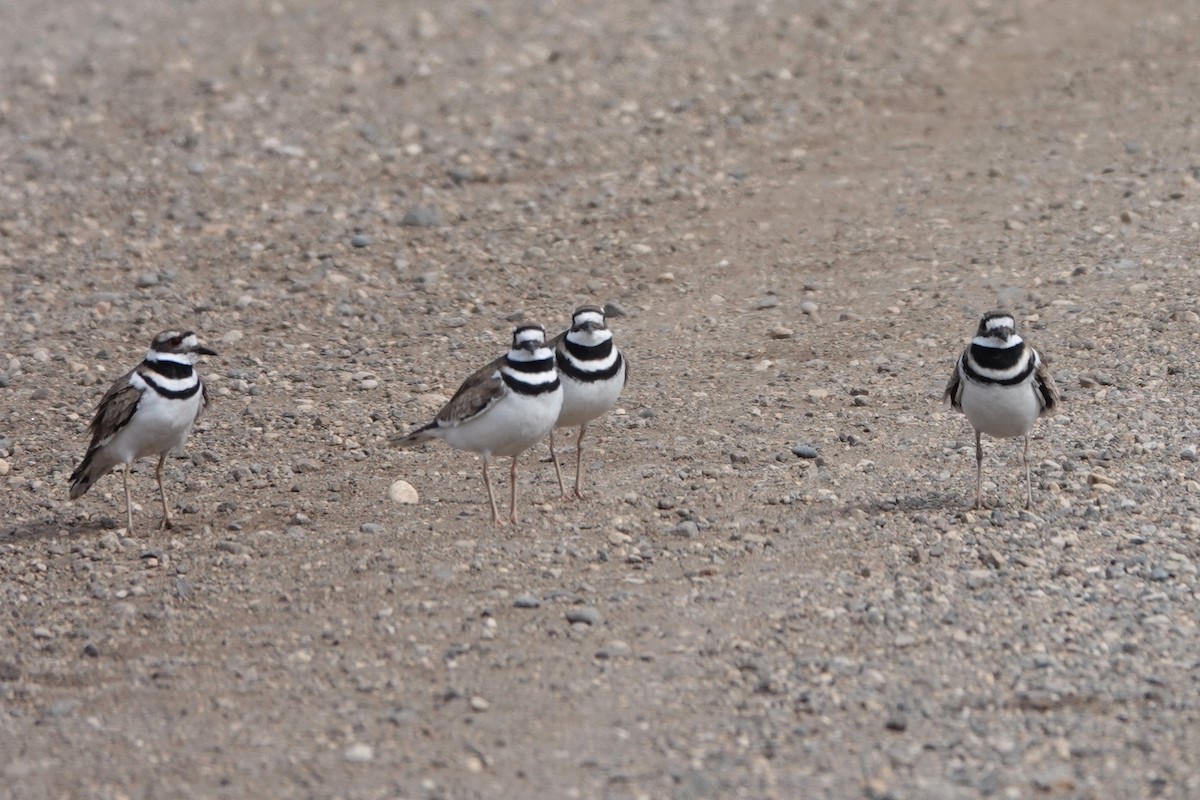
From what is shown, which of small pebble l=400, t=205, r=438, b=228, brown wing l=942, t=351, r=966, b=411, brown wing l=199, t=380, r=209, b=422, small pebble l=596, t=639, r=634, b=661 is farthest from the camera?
small pebble l=400, t=205, r=438, b=228

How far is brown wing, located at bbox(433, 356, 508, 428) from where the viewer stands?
7453 millimetres

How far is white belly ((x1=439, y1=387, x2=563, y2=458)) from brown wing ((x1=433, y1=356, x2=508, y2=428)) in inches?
1.2

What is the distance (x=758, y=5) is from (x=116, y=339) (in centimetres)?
766

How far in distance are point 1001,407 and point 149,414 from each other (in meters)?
3.91

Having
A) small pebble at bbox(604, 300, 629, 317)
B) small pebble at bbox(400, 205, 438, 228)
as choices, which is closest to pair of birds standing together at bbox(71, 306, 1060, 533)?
small pebble at bbox(604, 300, 629, 317)

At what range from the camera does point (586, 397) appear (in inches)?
308

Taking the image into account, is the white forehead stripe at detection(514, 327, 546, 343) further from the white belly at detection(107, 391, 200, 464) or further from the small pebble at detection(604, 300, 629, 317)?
the small pebble at detection(604, 300, 629, 317)

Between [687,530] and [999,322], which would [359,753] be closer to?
[687,530]

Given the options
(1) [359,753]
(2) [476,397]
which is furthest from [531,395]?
(1) [359,753]

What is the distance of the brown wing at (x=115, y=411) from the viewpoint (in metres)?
7.74

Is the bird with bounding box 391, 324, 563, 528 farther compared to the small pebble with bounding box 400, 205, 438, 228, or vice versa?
the small pebble with bounding box 400, 205, 438, 228

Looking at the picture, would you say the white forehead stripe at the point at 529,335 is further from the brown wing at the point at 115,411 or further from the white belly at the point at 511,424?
the brown wing at the point at 115,411

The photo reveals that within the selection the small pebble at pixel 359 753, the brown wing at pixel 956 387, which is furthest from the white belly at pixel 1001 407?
the small pebble at pixel 359 753

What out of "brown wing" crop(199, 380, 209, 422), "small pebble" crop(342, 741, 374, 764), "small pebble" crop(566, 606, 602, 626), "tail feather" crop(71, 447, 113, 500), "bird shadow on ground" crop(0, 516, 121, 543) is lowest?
"bird shadow on ground" crop(0, 516, 121, 543)
